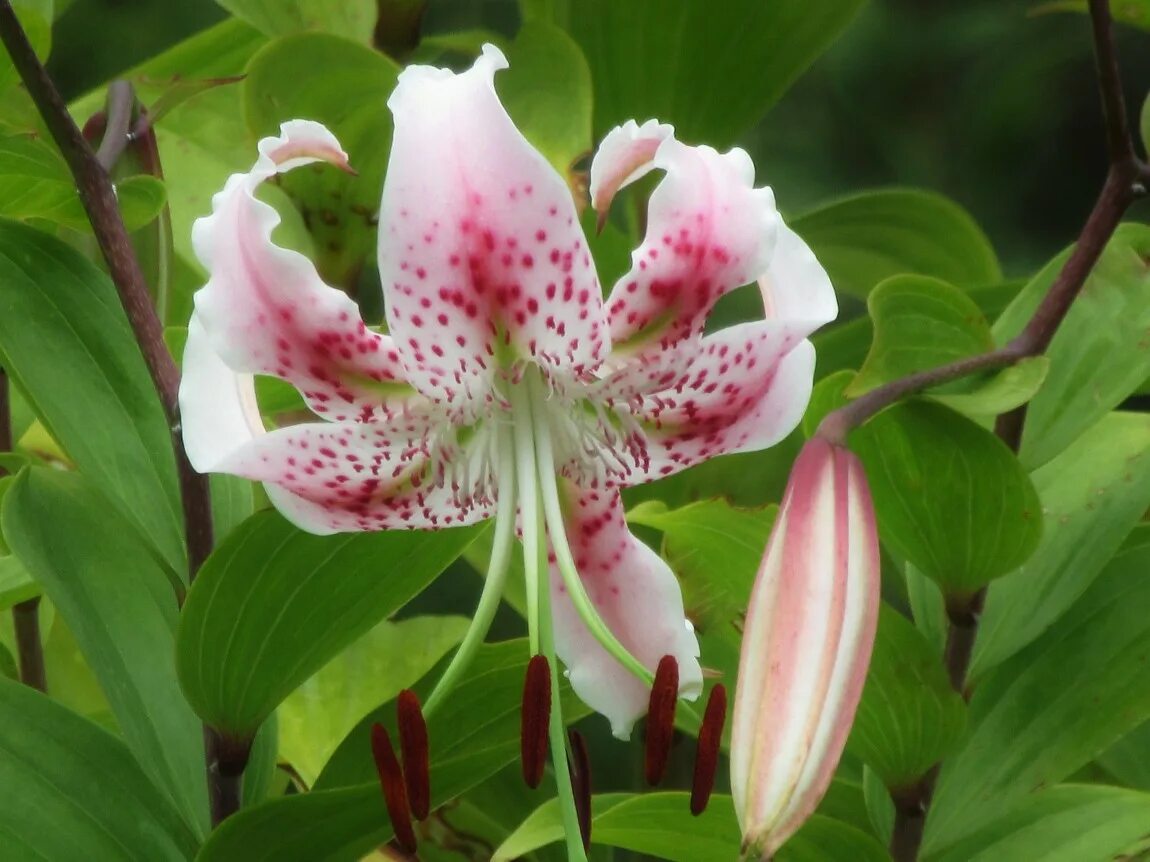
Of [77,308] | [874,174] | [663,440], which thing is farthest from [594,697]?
[874,174]

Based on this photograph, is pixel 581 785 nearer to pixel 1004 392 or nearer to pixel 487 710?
pixel 487 710

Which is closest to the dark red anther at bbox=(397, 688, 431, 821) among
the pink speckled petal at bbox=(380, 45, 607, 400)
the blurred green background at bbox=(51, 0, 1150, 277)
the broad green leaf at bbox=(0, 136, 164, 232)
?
the pink speckled petal at bbox=(380, 45, 607, 400)

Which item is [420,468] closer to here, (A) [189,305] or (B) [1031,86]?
(A) [189,305]

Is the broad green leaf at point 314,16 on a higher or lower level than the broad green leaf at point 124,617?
higher

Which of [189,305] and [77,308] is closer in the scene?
[77,308]

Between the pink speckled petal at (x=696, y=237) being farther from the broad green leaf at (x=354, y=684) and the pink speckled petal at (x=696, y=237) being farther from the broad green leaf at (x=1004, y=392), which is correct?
the broad green leaf at (x=354, y=684)

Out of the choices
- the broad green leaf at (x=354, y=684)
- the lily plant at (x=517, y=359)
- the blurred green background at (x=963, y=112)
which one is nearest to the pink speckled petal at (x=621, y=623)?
the lily plant at (x=517, y=359)

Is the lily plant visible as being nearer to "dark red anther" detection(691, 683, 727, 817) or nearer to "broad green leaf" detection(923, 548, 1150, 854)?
"dark red anther" detection(691, 683, 727, 817)

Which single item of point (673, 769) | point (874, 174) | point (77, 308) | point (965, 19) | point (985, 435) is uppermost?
point (965, 19)
